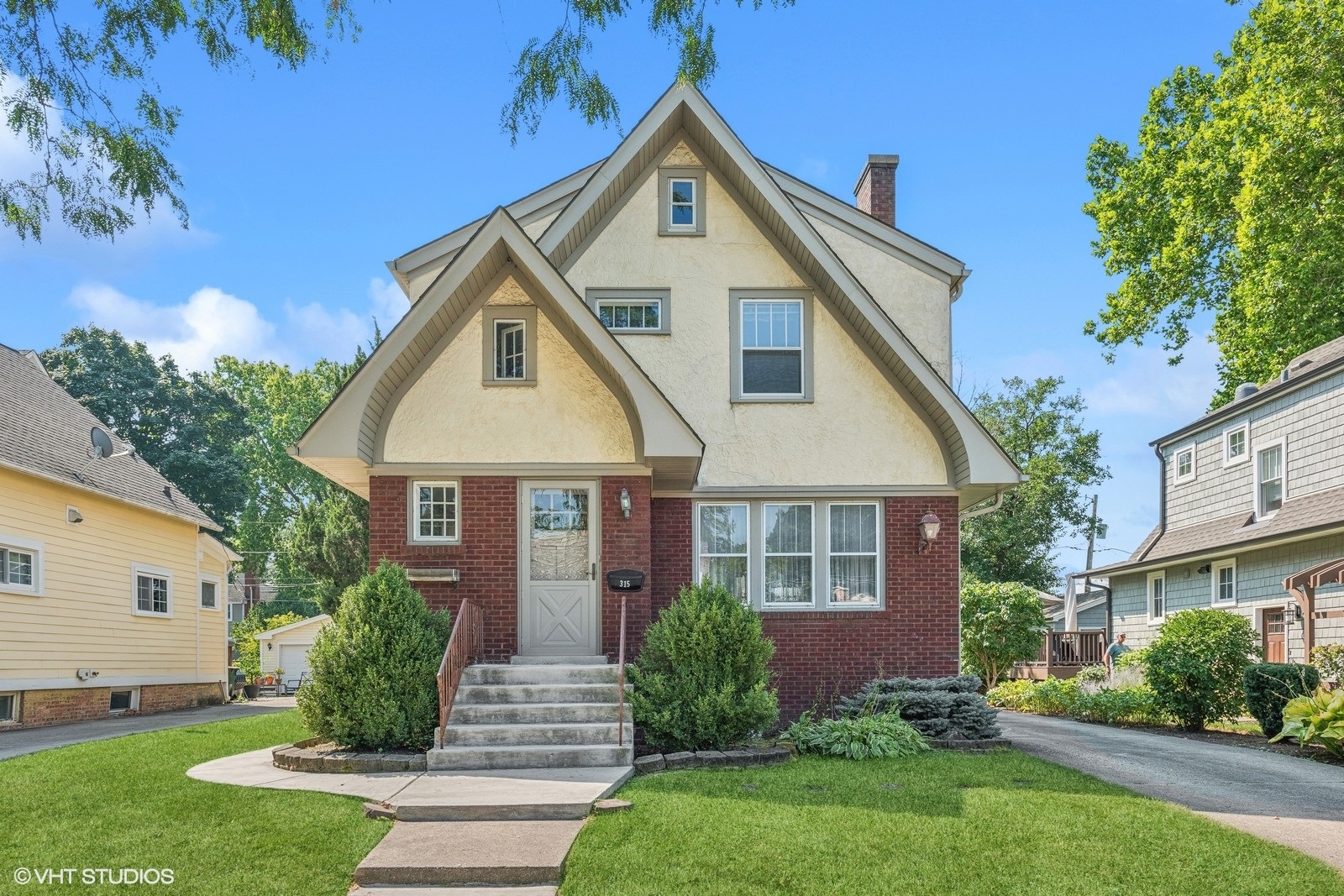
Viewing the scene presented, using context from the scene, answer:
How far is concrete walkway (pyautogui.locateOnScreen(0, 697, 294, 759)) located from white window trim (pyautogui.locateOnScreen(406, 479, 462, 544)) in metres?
4.90

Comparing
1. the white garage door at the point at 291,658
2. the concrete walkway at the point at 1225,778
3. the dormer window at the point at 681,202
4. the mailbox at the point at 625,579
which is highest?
the dormer window at the point at 681,202

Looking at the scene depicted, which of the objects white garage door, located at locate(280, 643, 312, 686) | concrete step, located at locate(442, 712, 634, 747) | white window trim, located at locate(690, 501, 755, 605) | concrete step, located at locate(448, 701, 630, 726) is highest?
white window trim, located at locate(690, 501, 755, 605)

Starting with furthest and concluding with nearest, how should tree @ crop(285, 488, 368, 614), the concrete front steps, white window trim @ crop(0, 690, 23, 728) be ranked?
tree @ crop(285, 488, 368, 614)
white window trim @ crop(0, 690, 23, 728)
the concrete front steps

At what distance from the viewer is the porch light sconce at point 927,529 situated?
545 inches

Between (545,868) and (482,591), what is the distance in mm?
6165

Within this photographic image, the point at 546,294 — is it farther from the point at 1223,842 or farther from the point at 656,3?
the point at 1223,842

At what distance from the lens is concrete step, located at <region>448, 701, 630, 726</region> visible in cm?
1106

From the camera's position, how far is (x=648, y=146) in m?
14.4

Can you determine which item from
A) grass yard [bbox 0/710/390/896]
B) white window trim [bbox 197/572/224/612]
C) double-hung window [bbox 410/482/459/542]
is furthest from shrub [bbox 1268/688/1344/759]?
white window trim [bbox 197/572/224/612]

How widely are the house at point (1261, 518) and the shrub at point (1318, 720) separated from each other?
2746mm

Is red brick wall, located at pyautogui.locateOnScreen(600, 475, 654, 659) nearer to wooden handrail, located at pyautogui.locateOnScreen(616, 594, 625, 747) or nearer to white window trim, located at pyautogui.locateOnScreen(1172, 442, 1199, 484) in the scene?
wooden handrail, located at pyautogui.locateOnScreen(616, 594, 625, 747)

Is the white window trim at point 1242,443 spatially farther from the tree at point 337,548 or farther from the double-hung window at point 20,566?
the double-hung window at point 20,566

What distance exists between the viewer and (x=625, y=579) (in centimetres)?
1280
